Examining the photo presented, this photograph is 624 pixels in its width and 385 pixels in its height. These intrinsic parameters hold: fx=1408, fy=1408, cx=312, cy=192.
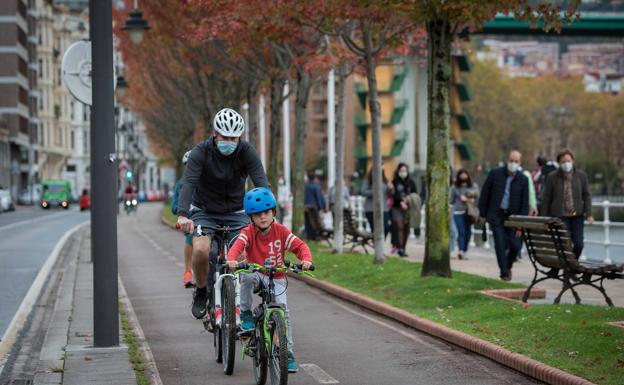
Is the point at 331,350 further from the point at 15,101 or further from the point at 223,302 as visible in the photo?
the point at 15,101

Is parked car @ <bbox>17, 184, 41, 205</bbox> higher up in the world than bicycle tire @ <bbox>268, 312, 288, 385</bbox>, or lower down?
lower down

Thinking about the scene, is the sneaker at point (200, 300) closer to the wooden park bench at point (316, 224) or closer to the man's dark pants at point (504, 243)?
the man's dark pants at point (504, 243)

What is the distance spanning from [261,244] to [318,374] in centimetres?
133

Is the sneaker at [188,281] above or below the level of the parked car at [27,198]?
above

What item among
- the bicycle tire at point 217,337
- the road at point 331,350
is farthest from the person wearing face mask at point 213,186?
the road at point 331,350

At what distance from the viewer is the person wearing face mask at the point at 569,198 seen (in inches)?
734

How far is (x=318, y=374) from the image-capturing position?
1067 cm

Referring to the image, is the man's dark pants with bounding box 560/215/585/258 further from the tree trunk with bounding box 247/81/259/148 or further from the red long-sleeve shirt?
the tree trunk with bounding box 247/81/259/148

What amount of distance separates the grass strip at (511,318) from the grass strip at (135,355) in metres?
2.93

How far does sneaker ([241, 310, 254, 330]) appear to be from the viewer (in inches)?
396

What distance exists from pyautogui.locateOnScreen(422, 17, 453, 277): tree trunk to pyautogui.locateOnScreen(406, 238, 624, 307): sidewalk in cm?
126

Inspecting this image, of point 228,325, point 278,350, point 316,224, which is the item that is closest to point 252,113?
point 316,224

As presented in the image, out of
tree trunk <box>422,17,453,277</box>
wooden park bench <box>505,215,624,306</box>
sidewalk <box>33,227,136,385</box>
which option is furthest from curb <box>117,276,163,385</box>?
wooden park bench <box>505,215,624,306</box>

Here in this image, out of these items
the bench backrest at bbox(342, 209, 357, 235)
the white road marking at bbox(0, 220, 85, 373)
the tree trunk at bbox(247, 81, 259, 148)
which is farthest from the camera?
the tree trunk at bbox(247, 81, 259, 148)
